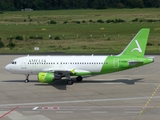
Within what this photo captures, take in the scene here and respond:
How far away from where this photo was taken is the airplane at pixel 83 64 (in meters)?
46.4

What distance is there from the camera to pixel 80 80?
50.2 metres

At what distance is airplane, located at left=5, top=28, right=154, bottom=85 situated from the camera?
46.4 metres

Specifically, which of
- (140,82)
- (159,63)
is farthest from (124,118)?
(159,63)

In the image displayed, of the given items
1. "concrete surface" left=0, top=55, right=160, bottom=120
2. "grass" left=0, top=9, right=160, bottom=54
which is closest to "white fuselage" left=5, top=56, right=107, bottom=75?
"concrete surface" left=0, top=55, right=160, bottom=120

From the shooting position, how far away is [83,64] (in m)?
47.8

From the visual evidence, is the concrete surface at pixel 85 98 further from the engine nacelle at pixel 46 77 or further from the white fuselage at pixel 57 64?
the white fuselage at pixel 57 64

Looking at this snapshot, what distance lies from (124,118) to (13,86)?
19.3 m

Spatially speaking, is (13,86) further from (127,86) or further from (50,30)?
(50,30)

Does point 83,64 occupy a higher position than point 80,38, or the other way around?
point 80,38

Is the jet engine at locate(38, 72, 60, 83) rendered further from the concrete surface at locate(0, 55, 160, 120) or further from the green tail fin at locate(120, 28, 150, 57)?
the green tail fin at locate(120, 28, 150, 57)

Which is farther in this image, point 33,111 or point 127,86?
point 127,86

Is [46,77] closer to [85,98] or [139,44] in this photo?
[85,98]

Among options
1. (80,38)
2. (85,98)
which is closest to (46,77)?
(85,98)

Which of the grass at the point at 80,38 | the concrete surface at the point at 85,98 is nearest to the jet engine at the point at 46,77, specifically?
the concrete surface at the point at 85,98
